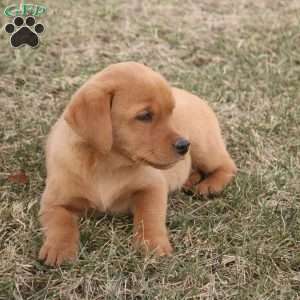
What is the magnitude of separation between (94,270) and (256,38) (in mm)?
4848

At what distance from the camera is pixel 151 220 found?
4.09 meters

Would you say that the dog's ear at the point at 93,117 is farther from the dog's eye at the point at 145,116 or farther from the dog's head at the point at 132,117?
the dog's eye at the point at 145,116

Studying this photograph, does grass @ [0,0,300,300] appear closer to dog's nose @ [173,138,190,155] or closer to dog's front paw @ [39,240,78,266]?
dog's front paw @ [39,240,78,266]

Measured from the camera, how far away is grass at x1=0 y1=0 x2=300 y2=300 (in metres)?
3.78

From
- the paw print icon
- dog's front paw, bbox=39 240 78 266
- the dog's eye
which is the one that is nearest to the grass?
dog's front paw, bbox=39 240 78 266

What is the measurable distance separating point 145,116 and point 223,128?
220cm

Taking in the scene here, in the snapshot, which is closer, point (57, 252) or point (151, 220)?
point (57, 252)

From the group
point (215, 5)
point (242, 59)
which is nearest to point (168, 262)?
point (242, 59)

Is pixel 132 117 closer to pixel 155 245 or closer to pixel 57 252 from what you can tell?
pixel 155 245

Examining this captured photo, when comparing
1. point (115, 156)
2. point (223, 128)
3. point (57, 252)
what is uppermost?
point (115, 156)

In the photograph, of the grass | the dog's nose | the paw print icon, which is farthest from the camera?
the paw print icon

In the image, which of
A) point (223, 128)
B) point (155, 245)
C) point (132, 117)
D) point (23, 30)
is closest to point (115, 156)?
point (132, 117)

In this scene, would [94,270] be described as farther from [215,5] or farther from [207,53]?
[215,5]

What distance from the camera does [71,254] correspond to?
3820mm
